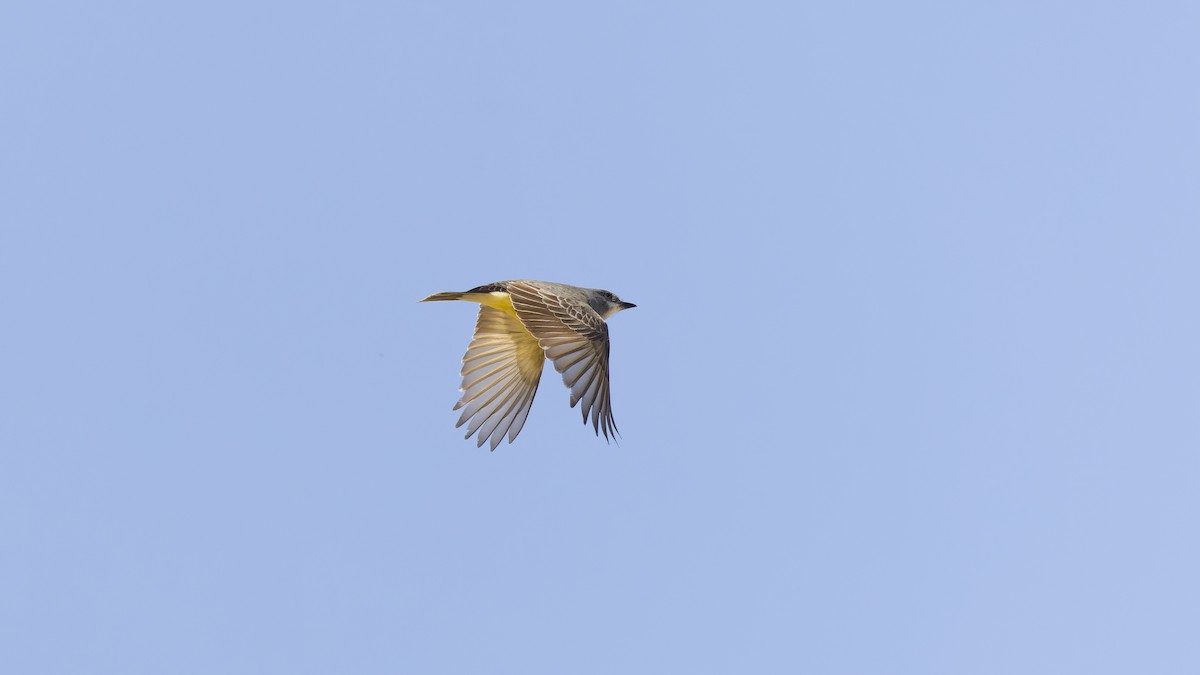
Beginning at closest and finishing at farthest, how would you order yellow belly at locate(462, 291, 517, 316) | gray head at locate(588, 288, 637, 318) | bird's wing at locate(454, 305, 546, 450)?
yellow belly at locate(462, 291, 517, 316) < bird's wing at locate(454, 305, 546, 450) < gray head at locate(588, 288, 637, 318)

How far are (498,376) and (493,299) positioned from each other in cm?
127

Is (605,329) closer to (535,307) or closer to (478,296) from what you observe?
(535,307)

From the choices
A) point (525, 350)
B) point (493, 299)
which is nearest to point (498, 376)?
point (525, 350)

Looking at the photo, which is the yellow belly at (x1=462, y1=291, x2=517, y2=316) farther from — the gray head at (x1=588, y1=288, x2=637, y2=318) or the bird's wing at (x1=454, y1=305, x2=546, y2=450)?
the gray head at (x1=588, y1=288, x2=637, y2=318)

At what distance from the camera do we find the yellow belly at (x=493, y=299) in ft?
64.7

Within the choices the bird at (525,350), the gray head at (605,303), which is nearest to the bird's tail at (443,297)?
the bird at (525,350)

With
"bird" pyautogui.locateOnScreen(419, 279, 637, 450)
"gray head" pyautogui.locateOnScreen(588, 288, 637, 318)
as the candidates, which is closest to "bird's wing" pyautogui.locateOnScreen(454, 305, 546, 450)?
"bird" pyautogui.locateOnScreen(419, 279, 637, 450)

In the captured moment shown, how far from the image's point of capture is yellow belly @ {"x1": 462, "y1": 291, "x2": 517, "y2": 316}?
776 inches

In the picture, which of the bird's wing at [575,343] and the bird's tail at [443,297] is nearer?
the bird's wing at [575,343]

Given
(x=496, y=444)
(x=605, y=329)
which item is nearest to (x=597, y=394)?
(x=605, y=329)

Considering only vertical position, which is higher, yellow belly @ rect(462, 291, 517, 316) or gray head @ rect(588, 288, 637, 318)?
gray head @ rect(588, 288, 637, 318)

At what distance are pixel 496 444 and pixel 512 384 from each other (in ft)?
3.24

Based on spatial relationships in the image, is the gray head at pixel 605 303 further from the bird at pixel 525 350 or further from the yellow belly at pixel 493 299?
the yellow belly at pixel 493 299

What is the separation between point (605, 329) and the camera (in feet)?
59.2
